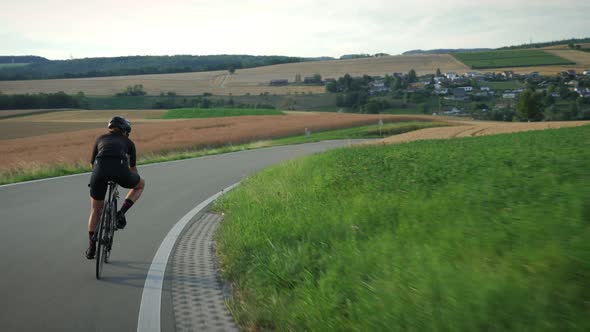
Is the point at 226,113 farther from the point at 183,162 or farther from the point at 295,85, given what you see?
the point at 183,162

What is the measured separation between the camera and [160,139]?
3459cm

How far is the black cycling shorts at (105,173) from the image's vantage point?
739 centimetres

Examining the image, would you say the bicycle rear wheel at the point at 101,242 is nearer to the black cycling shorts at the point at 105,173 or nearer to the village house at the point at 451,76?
the black cycling shorts at the point at 105,173

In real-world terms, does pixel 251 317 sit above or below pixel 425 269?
below

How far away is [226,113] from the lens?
70.2m

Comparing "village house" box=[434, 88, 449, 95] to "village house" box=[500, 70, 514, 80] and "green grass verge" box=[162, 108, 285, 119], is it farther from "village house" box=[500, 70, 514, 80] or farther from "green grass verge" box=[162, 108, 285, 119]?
"green grass verge" box=[162, 108, 285, 119]

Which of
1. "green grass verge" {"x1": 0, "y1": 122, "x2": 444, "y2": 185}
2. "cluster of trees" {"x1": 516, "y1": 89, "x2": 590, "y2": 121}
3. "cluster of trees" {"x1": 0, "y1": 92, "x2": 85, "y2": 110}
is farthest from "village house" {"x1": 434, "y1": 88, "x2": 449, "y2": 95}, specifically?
"cluster of trees" {"x1": 0, "y1": 92, "x2": 85, "y2": 110}

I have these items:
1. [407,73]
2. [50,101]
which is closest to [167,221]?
[50,101]

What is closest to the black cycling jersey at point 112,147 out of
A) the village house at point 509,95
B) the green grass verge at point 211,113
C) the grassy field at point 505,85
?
the village house at point 509,95

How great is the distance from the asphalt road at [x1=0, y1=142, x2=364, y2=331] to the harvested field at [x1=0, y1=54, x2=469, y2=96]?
67.6 m

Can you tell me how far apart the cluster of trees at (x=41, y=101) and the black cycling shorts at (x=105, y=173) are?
6291 centimetres

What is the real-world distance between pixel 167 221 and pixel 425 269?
20.9 ft

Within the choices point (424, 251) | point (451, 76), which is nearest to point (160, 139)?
point (424, 251)

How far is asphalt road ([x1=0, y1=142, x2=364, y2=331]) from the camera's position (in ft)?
18.0
